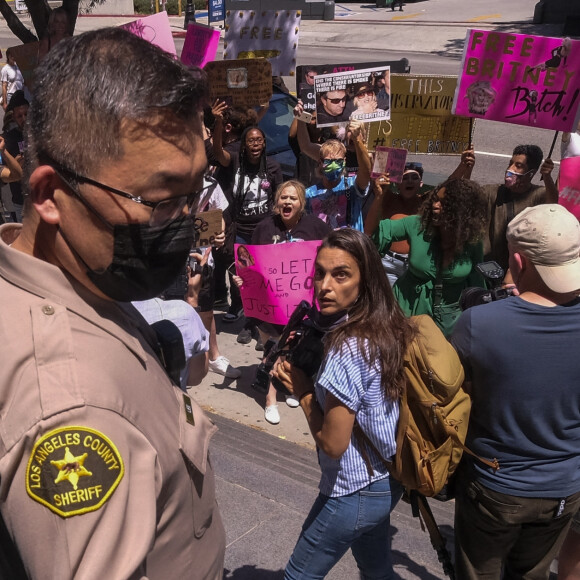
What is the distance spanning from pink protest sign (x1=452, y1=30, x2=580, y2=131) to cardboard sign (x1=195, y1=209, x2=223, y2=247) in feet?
7.11

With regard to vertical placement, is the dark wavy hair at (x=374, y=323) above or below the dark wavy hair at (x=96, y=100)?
below

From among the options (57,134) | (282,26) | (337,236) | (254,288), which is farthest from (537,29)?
(57,134)

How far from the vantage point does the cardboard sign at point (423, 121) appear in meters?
5.89

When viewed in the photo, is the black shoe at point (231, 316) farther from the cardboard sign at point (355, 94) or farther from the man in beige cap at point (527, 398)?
the man in beige cap at point (527, 398)

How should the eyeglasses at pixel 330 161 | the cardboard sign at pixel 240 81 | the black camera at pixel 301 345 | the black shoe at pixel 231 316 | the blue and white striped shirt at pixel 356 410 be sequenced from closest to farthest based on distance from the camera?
the blue and white striped shirt at pixel 356 410 → the black camera at pixel 301 345 → the eyeglasses at pixel 330 161 → the black shoe at pixel 231 316 → the cardboard sign at pixel 240 81

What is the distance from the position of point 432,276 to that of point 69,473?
3590 millimetres

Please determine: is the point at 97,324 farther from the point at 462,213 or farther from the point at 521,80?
the point at 521,80

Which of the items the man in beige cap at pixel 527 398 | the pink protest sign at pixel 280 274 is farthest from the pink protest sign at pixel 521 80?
the man in beige cap at pixel 527 398

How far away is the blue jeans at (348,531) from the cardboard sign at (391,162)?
2983 millimetres

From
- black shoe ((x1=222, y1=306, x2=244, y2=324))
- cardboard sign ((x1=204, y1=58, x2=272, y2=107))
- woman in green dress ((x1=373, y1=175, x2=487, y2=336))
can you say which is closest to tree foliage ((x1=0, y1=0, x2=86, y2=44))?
cardboard sign ((x1=204, y1=58, x2=272, y2=107))

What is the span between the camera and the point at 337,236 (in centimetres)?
278

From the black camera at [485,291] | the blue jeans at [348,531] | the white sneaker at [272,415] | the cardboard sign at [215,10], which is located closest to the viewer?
the blue jeans at [348,531]

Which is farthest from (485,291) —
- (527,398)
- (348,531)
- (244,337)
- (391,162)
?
(244,337)

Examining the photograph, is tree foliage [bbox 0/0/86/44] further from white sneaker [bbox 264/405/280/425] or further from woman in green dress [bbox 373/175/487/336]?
woman in green dress [bbox 373/175/487/336]
